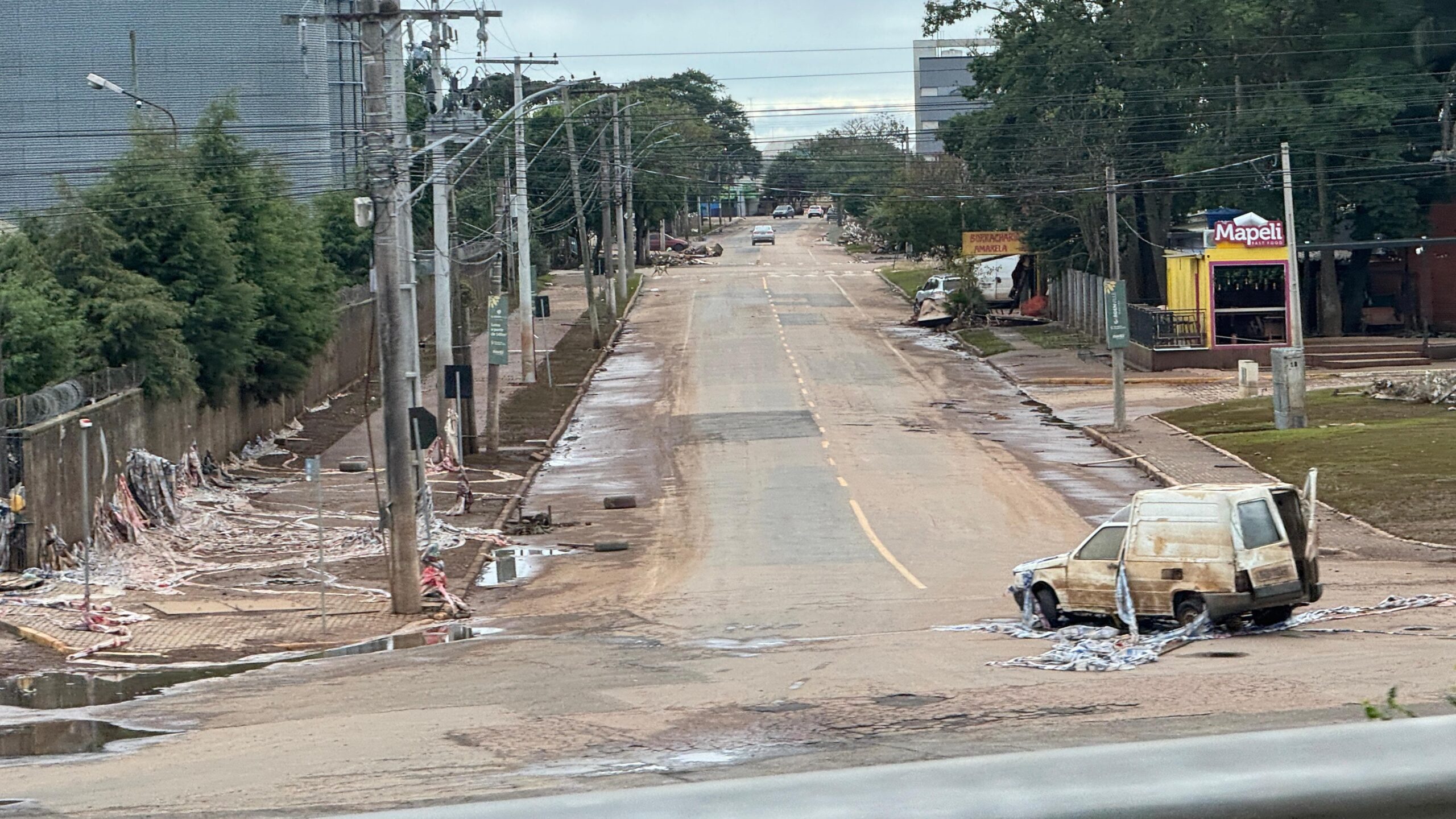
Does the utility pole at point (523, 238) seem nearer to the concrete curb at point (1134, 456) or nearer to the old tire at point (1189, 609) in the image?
the concrete curb at point (1134, 456)

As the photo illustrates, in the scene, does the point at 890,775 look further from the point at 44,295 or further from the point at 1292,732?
the point at 44,295

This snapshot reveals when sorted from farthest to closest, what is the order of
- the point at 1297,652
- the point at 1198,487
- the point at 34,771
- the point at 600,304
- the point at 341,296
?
1. the point at 600,304
2. the point at 341,296
3. the point at 1198,487
4. the point at 1297,652
5. the point at 34,771

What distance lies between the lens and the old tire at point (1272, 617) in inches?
685

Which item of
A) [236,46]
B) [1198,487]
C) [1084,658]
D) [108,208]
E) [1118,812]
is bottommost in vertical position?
[1084,658]

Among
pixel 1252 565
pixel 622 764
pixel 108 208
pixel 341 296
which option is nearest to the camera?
pixel 622 764

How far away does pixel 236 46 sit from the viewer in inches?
2785

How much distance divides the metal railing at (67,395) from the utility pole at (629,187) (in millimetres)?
A: 42129

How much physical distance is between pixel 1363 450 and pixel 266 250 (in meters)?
24.4

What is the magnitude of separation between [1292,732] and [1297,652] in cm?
1407

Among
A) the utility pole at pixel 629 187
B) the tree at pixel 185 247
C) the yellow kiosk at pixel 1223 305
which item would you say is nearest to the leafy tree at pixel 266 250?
the tree at pixel 185 247

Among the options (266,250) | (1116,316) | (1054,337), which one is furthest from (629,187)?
(1116,316)

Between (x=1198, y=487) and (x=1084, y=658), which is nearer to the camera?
(x=1084, y=658)

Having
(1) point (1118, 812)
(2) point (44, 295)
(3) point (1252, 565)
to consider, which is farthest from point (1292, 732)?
(2) point (44, 295)

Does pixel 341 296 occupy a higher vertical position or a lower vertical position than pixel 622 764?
higher
